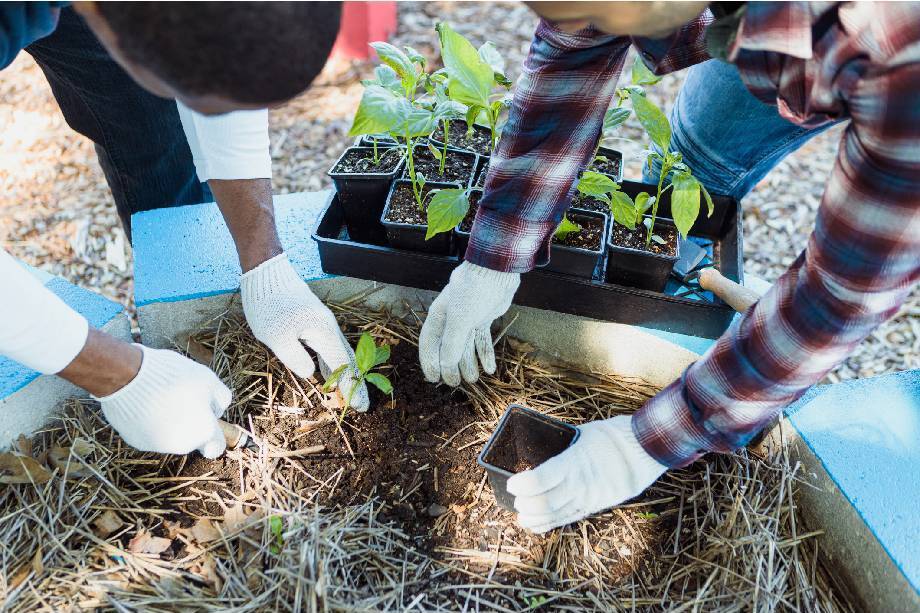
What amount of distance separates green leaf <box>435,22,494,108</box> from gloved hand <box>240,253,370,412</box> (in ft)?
1.53

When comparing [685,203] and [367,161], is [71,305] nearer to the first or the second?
[367,161]

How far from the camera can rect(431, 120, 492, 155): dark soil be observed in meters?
1.47

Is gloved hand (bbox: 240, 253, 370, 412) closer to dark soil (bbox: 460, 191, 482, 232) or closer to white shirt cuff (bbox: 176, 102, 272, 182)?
white shirt cuff (bbox: 176, 102, 272, 182)

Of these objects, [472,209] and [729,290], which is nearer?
[729,290]

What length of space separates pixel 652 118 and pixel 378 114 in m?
0.47

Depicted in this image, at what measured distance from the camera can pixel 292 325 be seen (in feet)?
4.07

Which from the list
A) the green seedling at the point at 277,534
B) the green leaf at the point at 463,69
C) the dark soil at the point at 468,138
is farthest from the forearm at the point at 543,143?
the green seedling at the point at 277,534

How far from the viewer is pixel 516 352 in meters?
1.39

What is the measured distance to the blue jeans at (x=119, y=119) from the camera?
4.19 ft

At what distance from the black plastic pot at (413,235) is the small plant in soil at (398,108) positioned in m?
0.05

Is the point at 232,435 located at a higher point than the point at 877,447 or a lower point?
lower

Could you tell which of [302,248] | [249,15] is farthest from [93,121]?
[249,15]

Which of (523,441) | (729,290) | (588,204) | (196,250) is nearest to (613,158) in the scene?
(588,204)

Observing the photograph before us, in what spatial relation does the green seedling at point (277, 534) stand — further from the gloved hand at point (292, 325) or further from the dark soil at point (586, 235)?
the dark soil at point (586, 235)
